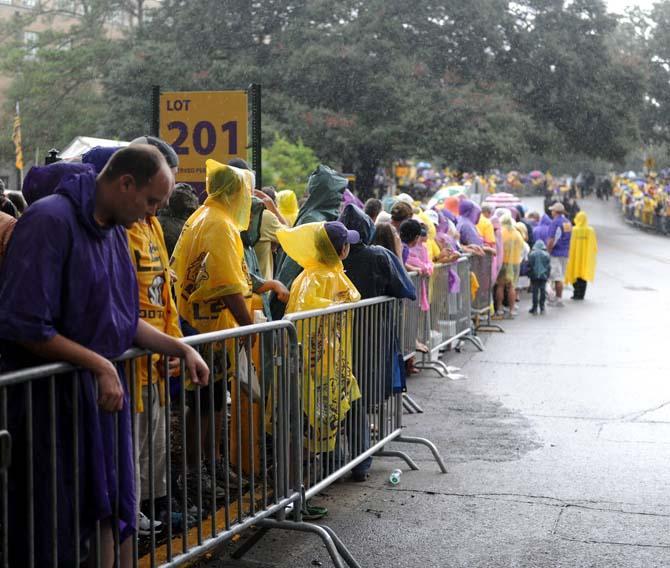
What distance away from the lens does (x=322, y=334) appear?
590cm

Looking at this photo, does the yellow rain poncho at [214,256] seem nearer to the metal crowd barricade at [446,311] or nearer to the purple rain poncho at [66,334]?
the purple rain poncho at [66,334]

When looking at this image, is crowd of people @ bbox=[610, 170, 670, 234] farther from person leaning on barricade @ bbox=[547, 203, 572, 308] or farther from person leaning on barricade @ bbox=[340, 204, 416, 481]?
person leaning on barricade @ bbox=[340, 204, 416, 481]

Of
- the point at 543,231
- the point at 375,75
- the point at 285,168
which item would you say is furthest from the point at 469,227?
the point at 375,75

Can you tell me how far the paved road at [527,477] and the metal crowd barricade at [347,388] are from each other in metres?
0.27

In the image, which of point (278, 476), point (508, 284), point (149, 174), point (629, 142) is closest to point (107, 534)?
point (149, 174)

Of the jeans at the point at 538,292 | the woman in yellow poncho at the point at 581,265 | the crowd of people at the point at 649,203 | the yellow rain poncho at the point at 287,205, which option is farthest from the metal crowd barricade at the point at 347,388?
the crowd of people at the point at 649,203

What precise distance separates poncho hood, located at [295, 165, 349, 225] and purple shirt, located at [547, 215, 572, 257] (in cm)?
1334

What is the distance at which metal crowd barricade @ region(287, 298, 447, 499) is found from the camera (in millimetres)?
5809

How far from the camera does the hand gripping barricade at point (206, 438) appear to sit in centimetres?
347

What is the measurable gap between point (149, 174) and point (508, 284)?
14.3m

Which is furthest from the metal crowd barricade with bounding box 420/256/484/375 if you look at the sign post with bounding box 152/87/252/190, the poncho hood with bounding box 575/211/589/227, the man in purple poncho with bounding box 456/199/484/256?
the poncho hood with bounding box 575/211/589/227

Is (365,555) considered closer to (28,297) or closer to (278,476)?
(278,476)

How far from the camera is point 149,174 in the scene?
3656 millimetres

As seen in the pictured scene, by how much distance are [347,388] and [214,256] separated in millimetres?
1132
